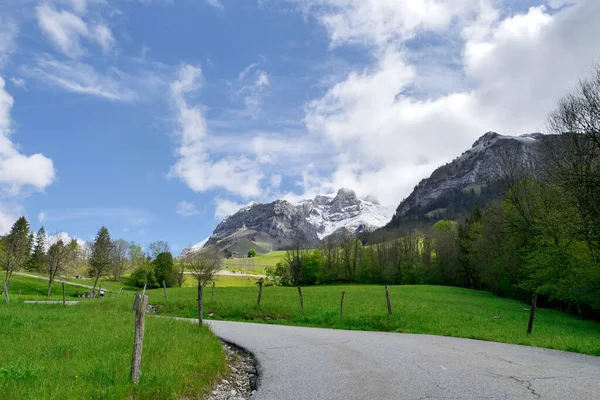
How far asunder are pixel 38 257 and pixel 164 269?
118 feet

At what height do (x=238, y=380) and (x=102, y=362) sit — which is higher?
(x=102, y=362)

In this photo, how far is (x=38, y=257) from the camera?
99.3 metres

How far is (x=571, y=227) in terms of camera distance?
26734mm

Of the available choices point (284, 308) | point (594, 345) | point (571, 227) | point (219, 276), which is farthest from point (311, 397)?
point (219, 276)

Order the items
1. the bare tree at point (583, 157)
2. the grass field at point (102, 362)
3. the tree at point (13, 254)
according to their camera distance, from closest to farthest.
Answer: the grass field at point (102, 362)
the bare tree at point (583, 157)
the tree at point (13, 254)

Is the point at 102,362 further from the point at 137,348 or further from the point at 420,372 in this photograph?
the point at 420,372

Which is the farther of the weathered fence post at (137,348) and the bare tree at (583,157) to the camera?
the bare tree at (583,157)

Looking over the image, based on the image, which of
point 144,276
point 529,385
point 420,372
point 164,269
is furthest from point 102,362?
point 164,269

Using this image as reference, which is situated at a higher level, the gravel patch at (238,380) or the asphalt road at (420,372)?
the asphalt road at (420,372)

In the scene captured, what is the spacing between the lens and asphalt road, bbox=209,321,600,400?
7766 millimetres

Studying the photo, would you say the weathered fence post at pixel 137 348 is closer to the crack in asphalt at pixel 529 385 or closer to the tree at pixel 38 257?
the crack in asphalt at pixel 529 385

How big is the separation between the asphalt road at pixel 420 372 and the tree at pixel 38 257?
96.8m

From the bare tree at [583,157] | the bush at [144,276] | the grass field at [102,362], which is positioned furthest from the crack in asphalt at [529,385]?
the bush at [144,276]

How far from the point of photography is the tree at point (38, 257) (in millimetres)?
96287
